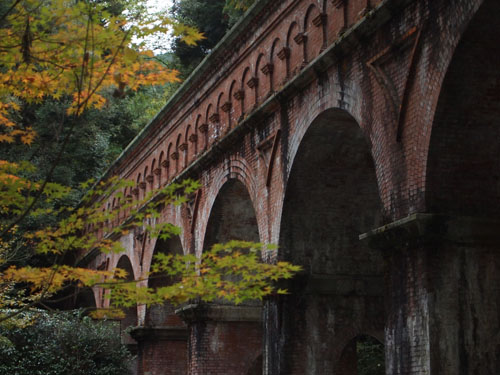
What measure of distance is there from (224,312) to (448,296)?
8.61 meters

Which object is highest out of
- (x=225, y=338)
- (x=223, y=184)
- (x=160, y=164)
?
(x=160, y=164)

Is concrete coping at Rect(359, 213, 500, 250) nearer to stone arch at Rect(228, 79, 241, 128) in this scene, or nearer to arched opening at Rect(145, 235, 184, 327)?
stone arch at Rect(228, 79, 241, 128)

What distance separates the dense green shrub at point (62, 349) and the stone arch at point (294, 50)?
1037 cm

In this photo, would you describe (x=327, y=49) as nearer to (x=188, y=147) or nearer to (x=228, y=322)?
(x=228, y=322)

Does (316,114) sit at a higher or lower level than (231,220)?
higher

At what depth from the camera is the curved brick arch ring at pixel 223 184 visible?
49.6ft

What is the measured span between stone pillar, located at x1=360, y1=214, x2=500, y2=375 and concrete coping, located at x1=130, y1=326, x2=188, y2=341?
12.7 m

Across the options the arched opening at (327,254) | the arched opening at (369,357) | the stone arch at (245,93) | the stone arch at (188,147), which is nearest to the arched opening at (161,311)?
the stone arch at (188,147)

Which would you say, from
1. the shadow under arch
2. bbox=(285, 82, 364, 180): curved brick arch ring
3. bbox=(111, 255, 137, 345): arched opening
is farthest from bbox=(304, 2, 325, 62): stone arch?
bbox=(111, 255, 137, 345): arched opening

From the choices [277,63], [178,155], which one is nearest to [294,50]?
[277,63]

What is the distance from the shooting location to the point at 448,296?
9.02 meters

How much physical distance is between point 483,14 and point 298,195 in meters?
5.38

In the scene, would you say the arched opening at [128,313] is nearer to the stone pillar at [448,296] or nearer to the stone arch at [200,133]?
the stone arch at [200,133]

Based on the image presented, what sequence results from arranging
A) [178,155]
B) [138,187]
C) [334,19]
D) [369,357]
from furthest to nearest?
[138,187] < [369,357] < [178,155] < [334,19]
